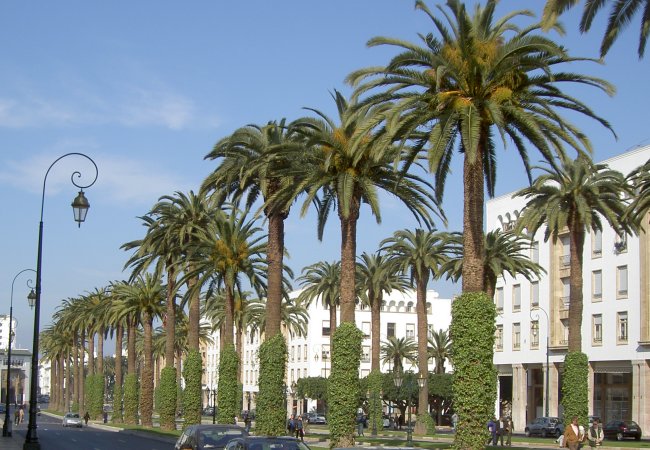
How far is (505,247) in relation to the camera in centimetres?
5841

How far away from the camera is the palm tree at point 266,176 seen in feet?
129

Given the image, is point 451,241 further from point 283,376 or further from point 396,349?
point 396,349

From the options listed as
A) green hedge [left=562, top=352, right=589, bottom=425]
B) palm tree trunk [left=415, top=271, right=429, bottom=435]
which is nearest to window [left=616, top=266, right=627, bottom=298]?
palm tree trunk [left=415, top=271, right=429, bottom=435]

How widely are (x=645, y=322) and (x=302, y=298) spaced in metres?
26.8

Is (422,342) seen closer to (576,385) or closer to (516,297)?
(576,385)

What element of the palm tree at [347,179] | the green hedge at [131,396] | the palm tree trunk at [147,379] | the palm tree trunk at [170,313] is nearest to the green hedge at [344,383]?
the palm tree at [347,179]

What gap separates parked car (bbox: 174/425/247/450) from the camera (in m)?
26.3

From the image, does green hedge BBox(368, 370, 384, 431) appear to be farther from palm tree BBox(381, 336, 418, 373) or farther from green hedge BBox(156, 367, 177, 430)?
palm tree BBox(381, 336, 418, 373)

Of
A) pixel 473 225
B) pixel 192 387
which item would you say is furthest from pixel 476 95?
pixel 192 387

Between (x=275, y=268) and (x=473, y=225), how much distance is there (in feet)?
46.4

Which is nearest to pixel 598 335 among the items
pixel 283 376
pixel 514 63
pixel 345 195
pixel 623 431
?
pixel 623 431

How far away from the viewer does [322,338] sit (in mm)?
131000

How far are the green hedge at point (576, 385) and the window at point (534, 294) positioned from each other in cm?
4227

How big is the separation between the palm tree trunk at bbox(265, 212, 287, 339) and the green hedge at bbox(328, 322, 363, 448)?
4275 mm
